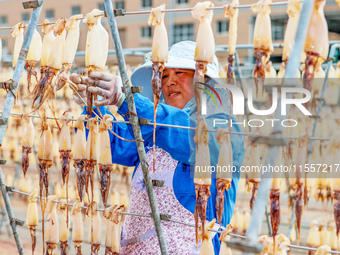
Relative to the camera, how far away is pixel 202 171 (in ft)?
6.93

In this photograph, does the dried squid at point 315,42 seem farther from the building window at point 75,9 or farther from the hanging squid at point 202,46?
the building window at point 75,9

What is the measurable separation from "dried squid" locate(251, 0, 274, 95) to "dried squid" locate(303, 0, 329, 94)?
0.72ft

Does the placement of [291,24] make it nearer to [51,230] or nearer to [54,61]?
[54,61]

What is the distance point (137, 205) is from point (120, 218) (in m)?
0.19

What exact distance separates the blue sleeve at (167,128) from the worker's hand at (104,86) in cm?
11

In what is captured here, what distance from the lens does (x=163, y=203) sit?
261 centimetres

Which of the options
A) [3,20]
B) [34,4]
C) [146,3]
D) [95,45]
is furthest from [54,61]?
[3,20]

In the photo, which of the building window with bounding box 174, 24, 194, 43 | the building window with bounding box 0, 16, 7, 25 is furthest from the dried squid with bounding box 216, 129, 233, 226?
the building window with bounding box 0, 16, 7, 25

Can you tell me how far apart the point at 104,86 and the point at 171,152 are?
1.67 ft

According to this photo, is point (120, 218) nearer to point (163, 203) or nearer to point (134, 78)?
point (163, 203)

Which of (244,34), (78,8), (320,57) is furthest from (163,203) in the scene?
(78,8)

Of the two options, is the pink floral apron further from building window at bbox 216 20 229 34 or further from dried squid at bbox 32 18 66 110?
building window at bbox 216 20 229 34

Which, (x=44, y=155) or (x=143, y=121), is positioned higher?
(x=143, y=121)

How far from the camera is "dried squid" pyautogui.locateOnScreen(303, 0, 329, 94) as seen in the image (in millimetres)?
1682
